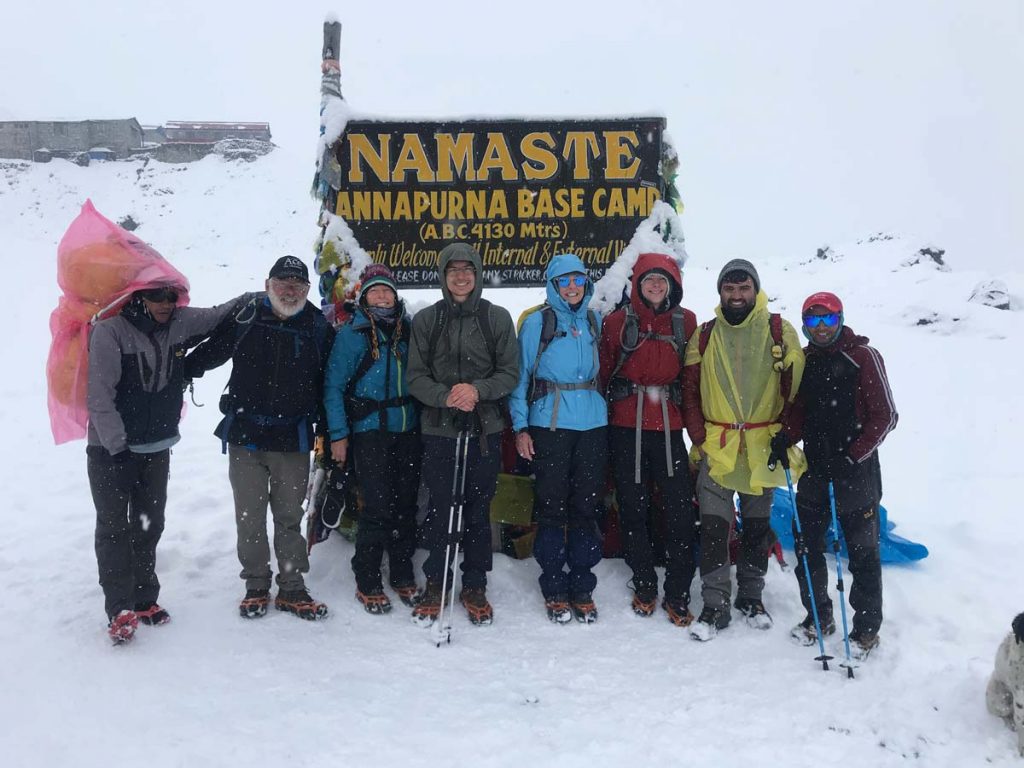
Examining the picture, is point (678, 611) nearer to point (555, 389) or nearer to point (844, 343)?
point (555, 389)

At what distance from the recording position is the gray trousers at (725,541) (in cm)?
415

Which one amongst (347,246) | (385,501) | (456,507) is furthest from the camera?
(347,246)

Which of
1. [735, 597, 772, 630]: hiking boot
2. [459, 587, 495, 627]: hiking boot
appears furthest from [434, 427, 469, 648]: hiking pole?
[735, 597, 772, 630]: hiking boot

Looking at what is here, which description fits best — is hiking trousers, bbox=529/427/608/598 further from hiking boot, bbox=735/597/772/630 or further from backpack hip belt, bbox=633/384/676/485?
hiking boot, bbox=735/597/772/630

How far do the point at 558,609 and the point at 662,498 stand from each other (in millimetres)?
991

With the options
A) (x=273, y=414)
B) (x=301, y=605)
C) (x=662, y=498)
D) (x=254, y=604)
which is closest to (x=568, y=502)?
(x=662, y=498)

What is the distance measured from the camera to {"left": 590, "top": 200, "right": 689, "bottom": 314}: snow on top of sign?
541cm

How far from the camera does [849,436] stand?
145 inches

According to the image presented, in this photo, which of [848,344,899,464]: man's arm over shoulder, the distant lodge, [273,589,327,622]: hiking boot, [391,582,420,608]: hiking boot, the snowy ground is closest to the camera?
the snowy ground

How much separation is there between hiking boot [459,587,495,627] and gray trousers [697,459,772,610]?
1.38m

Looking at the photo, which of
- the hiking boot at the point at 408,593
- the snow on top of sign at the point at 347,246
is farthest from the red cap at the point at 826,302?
the snow on top of sign at the point at 347,246

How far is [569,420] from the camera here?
13.6 ft

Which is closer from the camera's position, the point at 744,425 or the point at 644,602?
the point at 744,425

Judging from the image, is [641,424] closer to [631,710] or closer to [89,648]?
[631,710]
